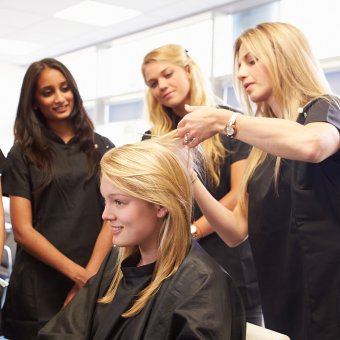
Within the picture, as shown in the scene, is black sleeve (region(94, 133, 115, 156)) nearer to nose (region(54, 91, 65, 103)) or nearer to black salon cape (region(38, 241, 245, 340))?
nose (region(54, 91, 65, 103))

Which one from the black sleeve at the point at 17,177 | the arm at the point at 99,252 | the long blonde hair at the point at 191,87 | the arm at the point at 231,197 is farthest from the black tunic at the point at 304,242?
the black sleeve at the point at 17,177

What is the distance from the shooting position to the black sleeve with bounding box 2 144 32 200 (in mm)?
2178

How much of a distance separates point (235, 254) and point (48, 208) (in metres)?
0.78

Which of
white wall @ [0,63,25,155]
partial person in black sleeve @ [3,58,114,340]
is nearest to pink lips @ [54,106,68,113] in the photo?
partial person in black sleeve @ [3,58,114,340]

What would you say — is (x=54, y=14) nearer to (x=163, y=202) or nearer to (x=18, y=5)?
(x=18, y=5)

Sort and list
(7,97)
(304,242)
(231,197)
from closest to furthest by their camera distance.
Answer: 1. (304,242)
2. (231,197)
3. (7,97)

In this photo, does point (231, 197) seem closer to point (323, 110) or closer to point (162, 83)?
point (162, 83)

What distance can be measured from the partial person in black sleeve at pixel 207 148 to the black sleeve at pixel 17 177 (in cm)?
55

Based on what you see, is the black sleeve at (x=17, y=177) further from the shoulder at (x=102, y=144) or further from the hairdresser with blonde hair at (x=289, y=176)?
the hairdresser with blonde hair at (x=289, y=176)

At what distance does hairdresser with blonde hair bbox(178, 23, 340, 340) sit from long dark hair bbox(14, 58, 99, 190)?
Answer: 2.54 feet

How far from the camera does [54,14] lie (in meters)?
5.46

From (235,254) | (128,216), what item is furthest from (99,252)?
(128,216)

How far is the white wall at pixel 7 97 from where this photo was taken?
800 cm

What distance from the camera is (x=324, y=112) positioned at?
1.42m
